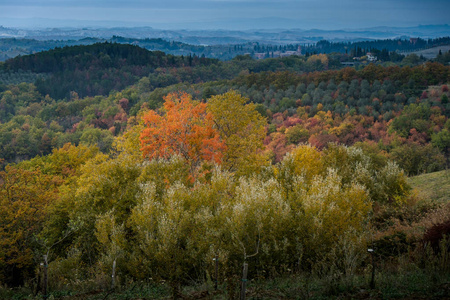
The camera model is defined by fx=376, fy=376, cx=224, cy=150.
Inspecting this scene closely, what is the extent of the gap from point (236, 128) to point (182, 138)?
5.80 metres

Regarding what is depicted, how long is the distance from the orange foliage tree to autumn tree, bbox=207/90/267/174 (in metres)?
0.91

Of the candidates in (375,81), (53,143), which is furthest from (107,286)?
(375,81)

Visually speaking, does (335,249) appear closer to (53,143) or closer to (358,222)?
(358,222)

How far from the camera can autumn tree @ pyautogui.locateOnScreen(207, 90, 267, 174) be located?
37688mm

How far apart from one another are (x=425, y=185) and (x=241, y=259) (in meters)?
28.0

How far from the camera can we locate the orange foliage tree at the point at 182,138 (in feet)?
121

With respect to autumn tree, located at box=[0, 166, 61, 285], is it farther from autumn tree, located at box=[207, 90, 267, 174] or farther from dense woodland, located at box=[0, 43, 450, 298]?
autumn tree, located at box=[207, 90, 267, 174]

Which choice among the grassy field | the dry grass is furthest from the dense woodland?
the dry grass

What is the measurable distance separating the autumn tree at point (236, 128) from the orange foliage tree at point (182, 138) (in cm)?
91

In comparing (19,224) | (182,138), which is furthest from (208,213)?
(182,138)

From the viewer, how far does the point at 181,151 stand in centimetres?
3803

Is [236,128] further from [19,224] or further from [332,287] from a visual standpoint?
[332,287]

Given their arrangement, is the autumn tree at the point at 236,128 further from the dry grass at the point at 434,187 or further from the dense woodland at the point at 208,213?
the dry grass at the point at 434,187

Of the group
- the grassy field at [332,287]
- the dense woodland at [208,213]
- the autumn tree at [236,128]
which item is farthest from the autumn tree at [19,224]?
the autumn tree at [236,128]
